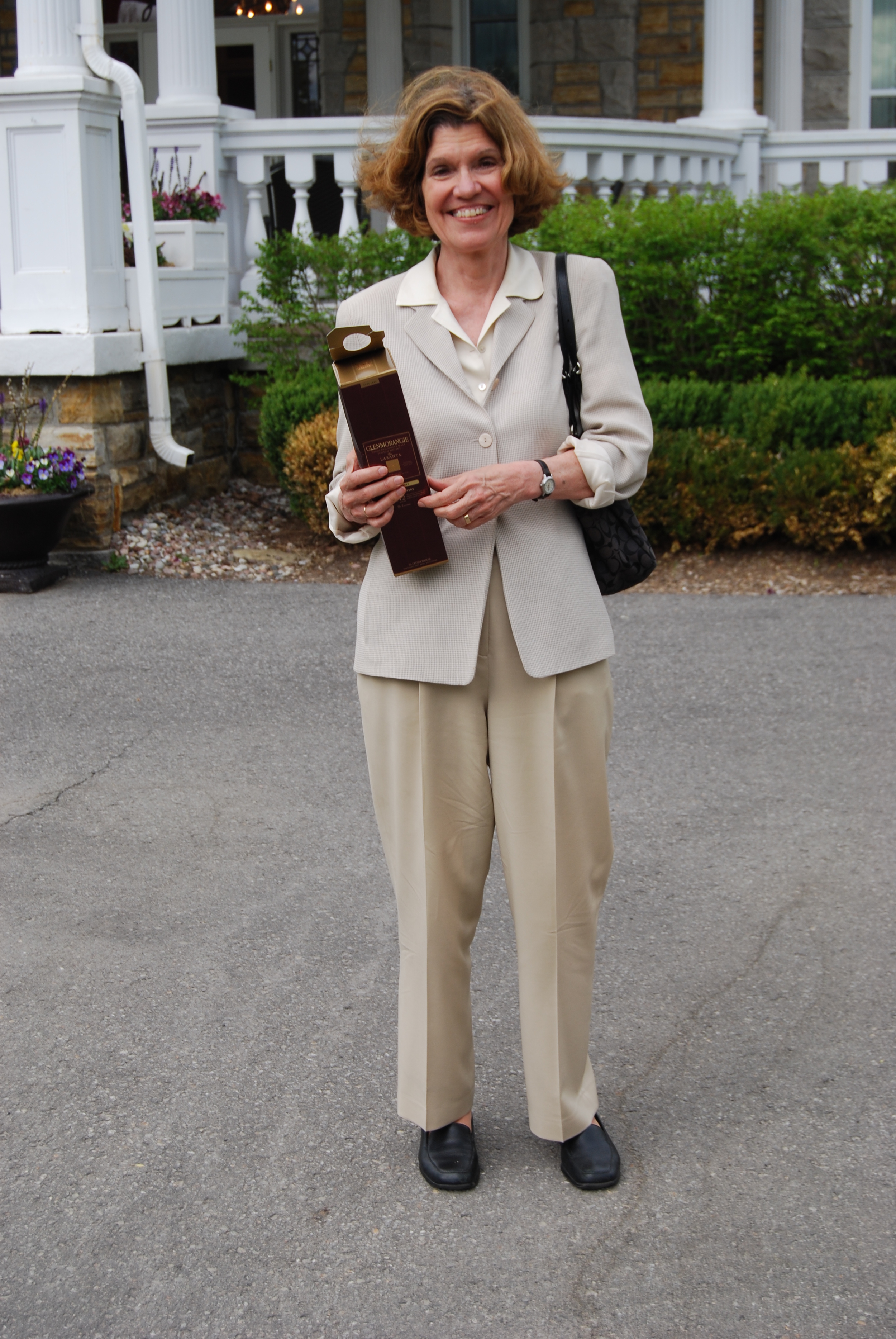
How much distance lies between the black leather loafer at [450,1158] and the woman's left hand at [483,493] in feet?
4.02

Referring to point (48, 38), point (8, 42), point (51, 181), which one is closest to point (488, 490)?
point (51, 181)

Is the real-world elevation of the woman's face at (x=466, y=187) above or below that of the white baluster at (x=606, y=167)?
below

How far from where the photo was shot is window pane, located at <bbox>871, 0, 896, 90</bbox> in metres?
13.0

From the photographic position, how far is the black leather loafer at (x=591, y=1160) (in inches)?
104

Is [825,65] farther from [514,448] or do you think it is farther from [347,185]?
[514,448]

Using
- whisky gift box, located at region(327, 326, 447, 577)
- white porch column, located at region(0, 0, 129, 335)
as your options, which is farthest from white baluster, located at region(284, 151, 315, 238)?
whisky gift box, located at region(327, 326, 447, 577)

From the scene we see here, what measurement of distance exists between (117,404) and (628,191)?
4193mm

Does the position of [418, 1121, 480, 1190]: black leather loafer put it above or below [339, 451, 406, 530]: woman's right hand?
below

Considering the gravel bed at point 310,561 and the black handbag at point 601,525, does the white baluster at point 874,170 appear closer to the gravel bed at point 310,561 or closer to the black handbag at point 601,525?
the gravel bed at point 310,561

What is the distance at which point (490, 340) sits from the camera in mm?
2504

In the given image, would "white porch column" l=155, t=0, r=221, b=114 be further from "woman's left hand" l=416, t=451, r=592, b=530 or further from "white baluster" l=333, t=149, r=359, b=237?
"woman's left hand" l=416, t=451, r=592, b=530

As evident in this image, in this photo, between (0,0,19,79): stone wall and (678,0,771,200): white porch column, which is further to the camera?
(0,0,19,79): stone wall

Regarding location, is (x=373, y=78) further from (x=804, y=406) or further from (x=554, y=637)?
(x=554, y=637)

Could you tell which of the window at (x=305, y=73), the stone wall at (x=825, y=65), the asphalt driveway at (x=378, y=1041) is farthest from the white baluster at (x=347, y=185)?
the stone wall at (x=825, y=65)
